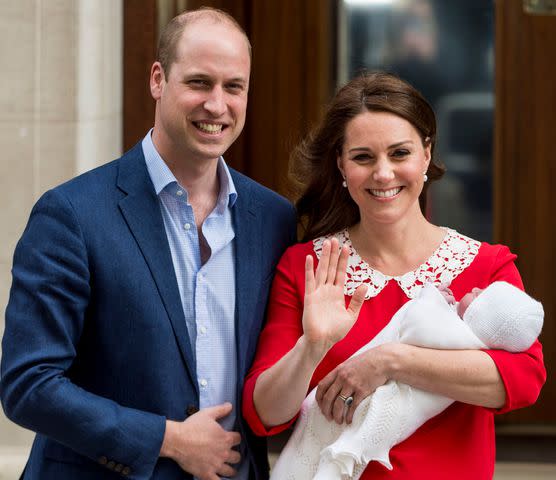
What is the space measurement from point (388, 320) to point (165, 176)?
60cm

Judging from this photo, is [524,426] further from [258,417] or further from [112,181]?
[112,181]

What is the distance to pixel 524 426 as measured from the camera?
4402 millimetres

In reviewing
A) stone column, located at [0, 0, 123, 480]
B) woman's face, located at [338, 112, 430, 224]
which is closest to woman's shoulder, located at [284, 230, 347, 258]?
woman's face, located at [338, 112, 430, 224]

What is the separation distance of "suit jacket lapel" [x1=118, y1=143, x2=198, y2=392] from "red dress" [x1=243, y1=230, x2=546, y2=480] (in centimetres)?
20

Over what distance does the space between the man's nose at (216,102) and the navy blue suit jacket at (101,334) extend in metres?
0.21

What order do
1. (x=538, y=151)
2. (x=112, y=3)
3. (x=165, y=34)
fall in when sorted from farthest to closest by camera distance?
(x=538, y=151) < (x=112, y=3) < (x=165, y=34)

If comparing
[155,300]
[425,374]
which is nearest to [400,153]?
[425,374]

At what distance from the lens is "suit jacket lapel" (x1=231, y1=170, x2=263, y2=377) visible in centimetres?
273

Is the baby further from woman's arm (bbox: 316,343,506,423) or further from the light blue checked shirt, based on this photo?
the light blue checked shirt

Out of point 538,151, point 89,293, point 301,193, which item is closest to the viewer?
point 89,293


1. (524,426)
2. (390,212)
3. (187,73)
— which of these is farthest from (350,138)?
(524,426)

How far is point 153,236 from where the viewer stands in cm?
267

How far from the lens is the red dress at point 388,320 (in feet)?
8.64

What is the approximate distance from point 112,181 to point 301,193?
586mm
